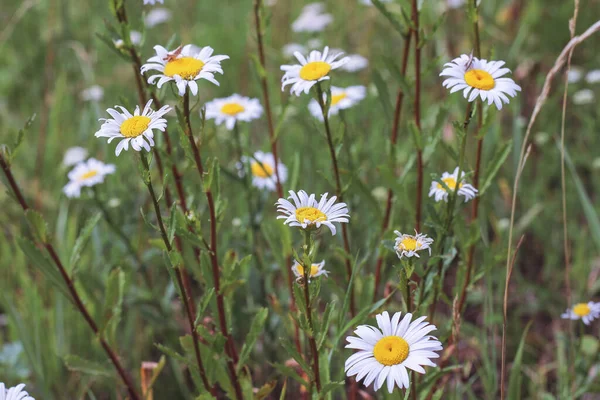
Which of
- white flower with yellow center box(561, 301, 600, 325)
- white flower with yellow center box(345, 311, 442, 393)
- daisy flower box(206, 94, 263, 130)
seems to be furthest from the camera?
daisy flower box(206, 94, 263, 130)

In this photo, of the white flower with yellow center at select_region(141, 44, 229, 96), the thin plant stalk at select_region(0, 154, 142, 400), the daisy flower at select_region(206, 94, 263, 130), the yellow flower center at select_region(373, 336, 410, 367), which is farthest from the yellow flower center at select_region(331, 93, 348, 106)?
the yellow flower center at select_region(373, 336, 410, 367)

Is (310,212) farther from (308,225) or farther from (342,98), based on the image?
(342,98)

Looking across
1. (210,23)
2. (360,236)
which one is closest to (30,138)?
(210,23)

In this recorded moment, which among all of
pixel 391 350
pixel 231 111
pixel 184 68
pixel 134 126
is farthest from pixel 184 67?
pixel 231 111

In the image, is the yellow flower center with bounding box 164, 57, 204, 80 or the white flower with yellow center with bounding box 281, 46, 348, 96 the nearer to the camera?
the yellow flower center with bounding box 164, 57, 204, 80

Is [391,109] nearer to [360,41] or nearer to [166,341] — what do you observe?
[166,341]

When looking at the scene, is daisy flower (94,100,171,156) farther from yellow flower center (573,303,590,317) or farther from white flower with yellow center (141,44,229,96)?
yellow flower center (573,303,590,317)

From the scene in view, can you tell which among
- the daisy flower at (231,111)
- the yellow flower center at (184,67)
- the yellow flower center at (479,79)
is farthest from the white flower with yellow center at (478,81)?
the daisy flower at (231,111)

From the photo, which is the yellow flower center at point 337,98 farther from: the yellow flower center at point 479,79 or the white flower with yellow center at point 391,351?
the white flower with yellow center at point 391,351
